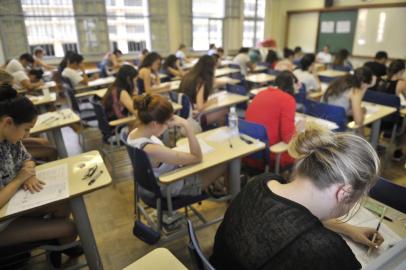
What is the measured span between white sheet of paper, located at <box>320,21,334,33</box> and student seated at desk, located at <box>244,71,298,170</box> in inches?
309

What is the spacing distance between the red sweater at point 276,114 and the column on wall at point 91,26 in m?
6.63

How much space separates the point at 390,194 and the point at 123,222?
2.13m

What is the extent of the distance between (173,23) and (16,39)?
419 centimetres

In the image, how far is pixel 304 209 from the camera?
0.97 metres

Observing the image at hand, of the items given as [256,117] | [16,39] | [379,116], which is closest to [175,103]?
[256,117]

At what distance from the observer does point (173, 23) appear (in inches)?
350

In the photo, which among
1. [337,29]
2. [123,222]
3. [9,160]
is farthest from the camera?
[337,29]

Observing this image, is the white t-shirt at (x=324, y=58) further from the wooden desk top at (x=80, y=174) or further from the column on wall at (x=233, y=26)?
the wooden desk top at (x=80, y=174)

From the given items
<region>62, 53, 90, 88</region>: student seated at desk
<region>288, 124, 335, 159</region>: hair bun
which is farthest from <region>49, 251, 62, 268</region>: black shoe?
<region>62, 53, 90, 88</region>: student seated at desk

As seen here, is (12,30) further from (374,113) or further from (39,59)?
(374,113)

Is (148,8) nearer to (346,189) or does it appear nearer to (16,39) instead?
(16,39)

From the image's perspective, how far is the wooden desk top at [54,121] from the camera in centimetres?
301

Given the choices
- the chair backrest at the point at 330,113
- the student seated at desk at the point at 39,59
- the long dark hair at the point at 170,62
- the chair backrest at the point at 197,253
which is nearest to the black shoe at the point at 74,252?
the chair backrest at the point at 197,253

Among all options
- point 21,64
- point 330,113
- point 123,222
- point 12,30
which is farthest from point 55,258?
point 12,30
